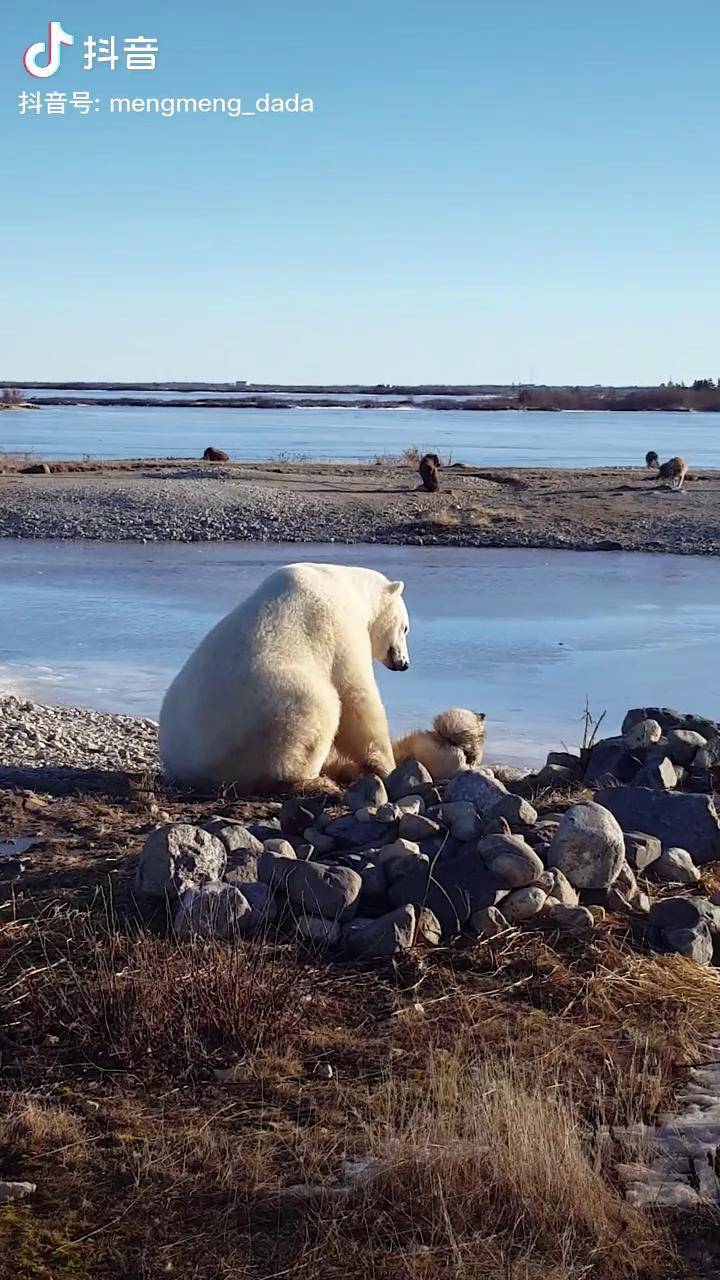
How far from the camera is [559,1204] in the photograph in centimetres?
363

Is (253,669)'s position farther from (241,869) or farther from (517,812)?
(241,869)

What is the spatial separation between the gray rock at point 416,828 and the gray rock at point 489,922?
843mm

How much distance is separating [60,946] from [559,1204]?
2.33 metres

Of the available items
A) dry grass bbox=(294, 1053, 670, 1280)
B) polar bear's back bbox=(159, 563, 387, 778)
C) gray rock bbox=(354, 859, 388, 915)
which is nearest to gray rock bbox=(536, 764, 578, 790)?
polar bear's back bbox=(159, 563, 387, 778)

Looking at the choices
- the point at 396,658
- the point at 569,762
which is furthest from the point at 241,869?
the point at 396,658

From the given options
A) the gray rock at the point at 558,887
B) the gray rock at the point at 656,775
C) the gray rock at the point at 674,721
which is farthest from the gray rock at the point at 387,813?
the gray rock at the point at 674,721

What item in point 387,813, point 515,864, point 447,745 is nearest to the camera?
point 515,864

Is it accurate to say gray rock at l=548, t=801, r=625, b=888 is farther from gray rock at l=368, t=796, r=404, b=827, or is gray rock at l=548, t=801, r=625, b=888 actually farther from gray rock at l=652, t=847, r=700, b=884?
gray rock at l=368, t=796, r=404, b=827

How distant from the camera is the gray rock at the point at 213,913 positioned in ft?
17.3

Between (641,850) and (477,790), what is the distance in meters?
0.91

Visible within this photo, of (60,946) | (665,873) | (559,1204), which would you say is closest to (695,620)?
(665,873)

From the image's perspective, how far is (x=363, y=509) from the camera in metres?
30.4

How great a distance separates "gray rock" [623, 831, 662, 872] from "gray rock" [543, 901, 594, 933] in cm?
85

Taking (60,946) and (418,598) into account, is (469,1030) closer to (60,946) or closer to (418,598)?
(60,946)
